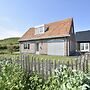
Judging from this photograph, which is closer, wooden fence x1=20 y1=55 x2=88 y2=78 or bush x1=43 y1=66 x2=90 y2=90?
bush x1=43 y1=66 x2=90 y2=90

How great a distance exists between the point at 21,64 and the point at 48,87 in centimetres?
239

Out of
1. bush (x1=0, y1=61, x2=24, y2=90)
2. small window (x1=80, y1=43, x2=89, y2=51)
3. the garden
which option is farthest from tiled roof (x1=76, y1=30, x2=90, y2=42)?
bush (x1=0, y1=61, x2=24, y2=90)

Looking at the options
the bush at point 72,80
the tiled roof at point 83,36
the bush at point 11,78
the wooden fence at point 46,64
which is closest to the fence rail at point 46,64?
the wooden fence at point 46,64

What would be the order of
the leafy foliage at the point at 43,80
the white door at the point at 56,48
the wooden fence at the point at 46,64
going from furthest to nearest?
the white door at the point at 56,48
the wooden fence at the point at 46,64
the leafy foliage at the point at 43,80

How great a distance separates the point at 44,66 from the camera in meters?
6.33

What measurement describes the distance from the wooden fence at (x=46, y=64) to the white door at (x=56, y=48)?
77.0ft

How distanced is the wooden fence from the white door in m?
23.5

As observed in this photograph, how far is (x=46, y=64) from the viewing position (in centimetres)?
620

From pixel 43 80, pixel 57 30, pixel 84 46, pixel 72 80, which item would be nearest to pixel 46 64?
pixel 43 80

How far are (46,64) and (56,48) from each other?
25.7 meters

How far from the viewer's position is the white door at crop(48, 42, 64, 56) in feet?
101

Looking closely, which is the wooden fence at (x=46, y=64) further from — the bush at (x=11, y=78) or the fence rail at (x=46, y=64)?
the bush at (x=11, y=78)

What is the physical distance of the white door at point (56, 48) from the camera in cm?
3074

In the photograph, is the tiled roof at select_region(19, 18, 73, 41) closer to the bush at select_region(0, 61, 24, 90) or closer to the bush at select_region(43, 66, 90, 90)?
the bush at select_region(0, 61, 24, 90)
